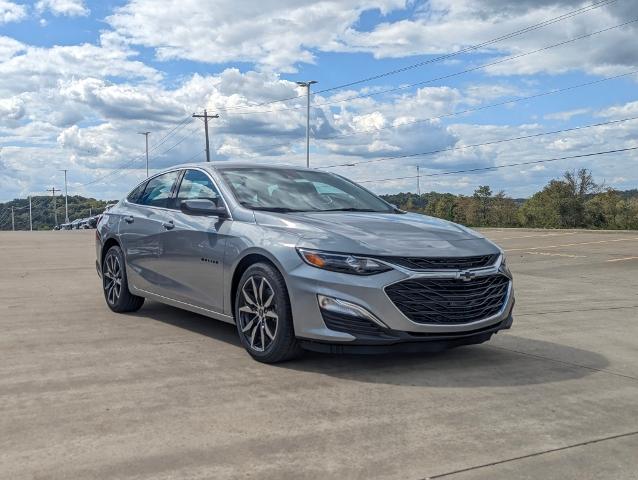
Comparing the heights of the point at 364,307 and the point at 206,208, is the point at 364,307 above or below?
below

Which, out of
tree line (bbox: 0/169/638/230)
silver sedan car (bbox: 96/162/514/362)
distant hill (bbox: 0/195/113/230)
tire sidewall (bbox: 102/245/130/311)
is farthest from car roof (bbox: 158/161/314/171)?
distant hill (bbox: 0/195/113/230)

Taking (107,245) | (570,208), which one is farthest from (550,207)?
(107,245)

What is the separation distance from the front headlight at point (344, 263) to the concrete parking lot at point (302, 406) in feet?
2.48

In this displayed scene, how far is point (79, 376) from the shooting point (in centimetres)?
454

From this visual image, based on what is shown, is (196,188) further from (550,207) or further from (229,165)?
(550,207)

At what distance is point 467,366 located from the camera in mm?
4977

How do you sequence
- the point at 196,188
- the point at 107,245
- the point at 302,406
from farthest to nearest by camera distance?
the point at 107,245
the point at 196,188
the point at 302,406

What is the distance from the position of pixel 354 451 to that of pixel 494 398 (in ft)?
4.31

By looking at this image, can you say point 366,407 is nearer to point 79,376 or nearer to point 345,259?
point 345,259

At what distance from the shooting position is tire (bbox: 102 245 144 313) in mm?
6984

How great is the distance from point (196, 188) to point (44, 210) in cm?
14805

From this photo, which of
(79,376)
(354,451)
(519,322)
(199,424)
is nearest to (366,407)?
(354,451)

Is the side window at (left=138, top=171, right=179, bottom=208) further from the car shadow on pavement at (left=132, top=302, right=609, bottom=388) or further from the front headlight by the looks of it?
the front headlight

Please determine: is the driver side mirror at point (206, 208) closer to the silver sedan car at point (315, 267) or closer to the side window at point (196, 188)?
the silver sedan car at point (315, 267)
